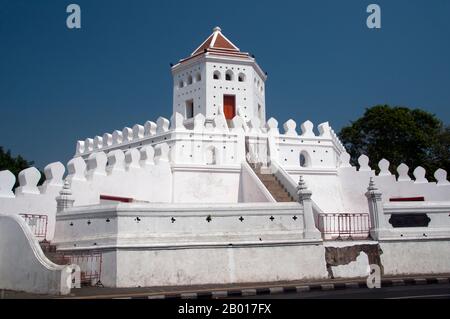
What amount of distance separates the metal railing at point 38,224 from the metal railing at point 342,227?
314 inches

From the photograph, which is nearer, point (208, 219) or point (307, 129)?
point (208, 219)

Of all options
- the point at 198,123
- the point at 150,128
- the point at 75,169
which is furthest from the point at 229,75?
the point at 75,169

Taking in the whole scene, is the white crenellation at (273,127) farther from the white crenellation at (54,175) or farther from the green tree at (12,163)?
the green tree at (12,163)

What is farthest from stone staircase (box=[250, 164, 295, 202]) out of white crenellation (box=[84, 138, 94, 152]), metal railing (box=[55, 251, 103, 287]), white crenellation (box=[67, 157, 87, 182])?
white crenellation (box=[84, 138, 94, 152])

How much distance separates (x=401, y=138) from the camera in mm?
30844

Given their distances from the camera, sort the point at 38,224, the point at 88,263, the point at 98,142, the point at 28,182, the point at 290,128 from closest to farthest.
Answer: the point at 88,263 → the point at 38,224 → the point at 28,182 → the point at 290,128 → the point at 98,142

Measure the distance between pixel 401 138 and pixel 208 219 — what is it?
22.3m

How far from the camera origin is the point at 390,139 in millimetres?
31172

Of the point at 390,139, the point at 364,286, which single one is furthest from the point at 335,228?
the point at 390,139

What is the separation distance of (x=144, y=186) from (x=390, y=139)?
19.9 m

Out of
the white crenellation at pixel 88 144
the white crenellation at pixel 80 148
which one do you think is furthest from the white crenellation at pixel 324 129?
the white crenellation at pixel 80 148

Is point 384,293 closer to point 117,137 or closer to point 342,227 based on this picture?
point 342,227

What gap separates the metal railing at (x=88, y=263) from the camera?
37.5ft

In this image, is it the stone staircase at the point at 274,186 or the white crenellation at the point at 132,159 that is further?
the white crenellation at the point at 132,159
